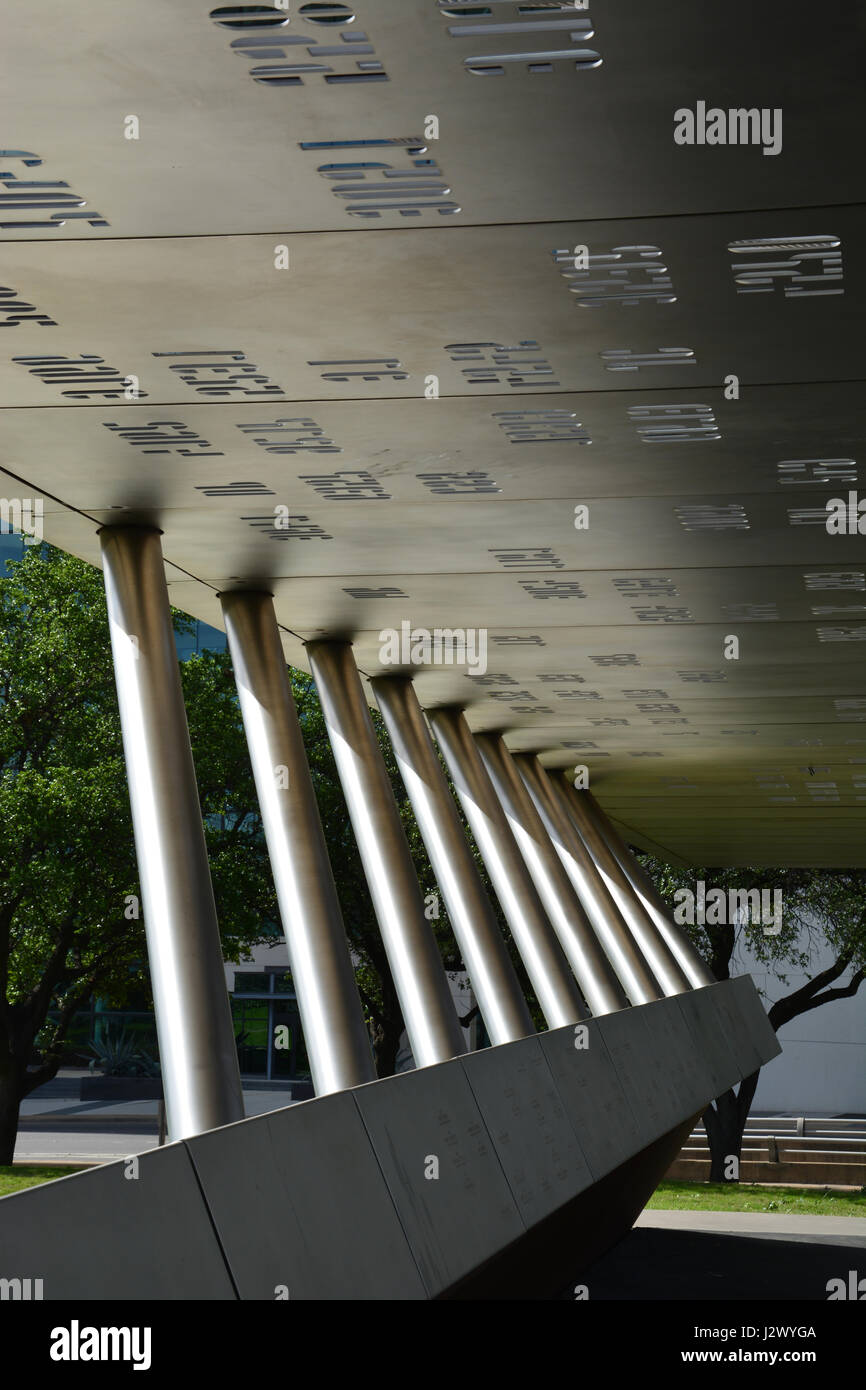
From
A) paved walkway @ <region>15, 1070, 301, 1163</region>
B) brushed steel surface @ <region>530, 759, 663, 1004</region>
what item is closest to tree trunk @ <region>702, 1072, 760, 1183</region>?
paved walkway @ <region>15, 1070, 301, 1163</region>

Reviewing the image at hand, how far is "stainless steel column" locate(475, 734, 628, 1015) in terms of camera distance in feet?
62.6

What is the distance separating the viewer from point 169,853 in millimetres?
9234

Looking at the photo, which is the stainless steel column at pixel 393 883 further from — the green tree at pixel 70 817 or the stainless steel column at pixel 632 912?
the green tree at pixel 70 817

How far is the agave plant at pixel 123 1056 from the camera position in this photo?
5084cm

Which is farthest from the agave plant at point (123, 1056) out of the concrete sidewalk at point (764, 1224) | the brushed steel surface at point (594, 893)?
the brushed steel surface at point (594, 893)

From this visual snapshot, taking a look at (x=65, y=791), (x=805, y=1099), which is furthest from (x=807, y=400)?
(x=805, y=1099)

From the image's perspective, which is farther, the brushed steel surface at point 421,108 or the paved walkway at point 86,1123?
the paved walkway at point 86,1123

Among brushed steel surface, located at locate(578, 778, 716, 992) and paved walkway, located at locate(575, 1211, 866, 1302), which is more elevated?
brushed steel surface, located at locate(578, 778, 716, 992)

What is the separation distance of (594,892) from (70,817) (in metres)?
8.36

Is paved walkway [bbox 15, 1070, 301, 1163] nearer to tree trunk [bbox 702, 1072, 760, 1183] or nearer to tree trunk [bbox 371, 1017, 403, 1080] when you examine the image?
tree trunk [bbox 371, 1017, 403, 1080]

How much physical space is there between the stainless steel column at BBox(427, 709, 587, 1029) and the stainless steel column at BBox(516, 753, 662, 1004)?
3.13 metres

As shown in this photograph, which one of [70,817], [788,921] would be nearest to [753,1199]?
[788,921]

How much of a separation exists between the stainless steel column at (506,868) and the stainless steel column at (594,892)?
10.3 ft

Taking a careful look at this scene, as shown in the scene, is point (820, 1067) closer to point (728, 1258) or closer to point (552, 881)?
point (552, 881)
